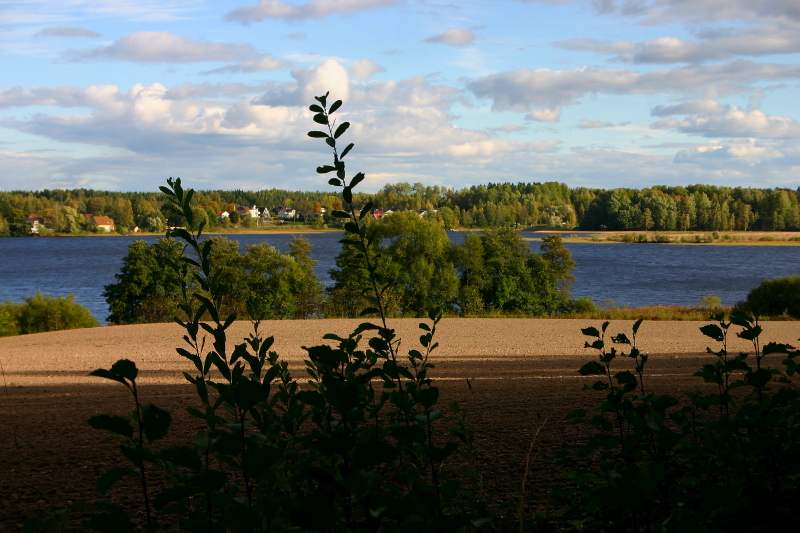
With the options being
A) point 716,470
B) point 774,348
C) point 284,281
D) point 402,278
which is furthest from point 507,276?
point 774,348

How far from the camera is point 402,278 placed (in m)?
31.3

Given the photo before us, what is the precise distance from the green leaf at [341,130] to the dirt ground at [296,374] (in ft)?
3.02

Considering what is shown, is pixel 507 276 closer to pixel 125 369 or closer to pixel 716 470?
pixel 716 470

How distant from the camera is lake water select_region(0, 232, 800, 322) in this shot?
1567 inches

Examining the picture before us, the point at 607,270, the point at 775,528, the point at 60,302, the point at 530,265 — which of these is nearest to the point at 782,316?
the point at 530,265

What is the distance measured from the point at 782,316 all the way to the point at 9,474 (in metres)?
21.4

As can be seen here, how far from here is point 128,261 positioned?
2939cm

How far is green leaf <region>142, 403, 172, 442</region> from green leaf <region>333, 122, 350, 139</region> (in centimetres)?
94

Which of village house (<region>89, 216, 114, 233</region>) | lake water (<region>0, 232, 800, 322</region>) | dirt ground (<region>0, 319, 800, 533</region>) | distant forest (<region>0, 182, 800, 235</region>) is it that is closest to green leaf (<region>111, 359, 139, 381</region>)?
dirt ground (<region>0, 319, 800, 533</region>)

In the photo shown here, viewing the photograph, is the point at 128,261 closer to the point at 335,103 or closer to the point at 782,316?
the point at 782,316

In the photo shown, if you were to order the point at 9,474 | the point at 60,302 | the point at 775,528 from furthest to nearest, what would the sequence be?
the point at 60,302, the point at 9,474, the point at 775,528

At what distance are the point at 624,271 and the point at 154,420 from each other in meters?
58.1

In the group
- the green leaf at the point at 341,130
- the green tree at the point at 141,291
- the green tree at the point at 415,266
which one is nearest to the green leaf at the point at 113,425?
the green leaf at the point at 341,130

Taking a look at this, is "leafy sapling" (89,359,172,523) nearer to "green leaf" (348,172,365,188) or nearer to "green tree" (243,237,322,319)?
"green leaf" (348,172,365,188)
